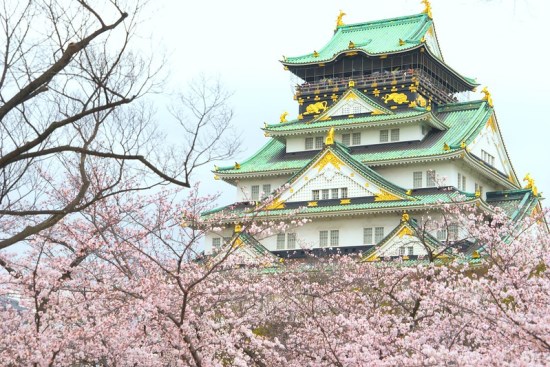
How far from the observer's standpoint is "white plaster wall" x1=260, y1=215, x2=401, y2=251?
50.7m

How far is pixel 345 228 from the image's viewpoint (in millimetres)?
51688

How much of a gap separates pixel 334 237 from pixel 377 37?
44.2 ft

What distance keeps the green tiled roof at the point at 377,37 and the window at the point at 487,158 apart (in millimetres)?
6841

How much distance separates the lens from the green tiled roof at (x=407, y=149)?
52319 mm

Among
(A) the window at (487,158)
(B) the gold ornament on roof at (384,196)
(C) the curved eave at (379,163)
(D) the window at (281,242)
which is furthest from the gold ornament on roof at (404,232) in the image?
(A) the window at (487,158)

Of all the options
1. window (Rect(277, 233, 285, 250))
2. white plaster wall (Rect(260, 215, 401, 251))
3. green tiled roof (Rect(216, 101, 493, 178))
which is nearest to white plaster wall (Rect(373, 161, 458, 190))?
green tiled roof (Rect(216, 101, 493, 178))

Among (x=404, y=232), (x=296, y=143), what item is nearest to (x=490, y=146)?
(x=296, y=143)

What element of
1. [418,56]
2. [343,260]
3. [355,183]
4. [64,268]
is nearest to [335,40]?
[418,56]

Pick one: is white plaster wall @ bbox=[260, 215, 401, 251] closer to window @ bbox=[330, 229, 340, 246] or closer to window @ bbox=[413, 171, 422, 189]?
window @ bbox=[330, 229, 340, 246]

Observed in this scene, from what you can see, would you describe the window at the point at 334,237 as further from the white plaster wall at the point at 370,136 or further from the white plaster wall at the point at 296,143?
the white plaster wall at the point at 296,143

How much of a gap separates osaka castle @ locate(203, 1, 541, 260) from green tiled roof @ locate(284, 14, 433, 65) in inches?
3.1

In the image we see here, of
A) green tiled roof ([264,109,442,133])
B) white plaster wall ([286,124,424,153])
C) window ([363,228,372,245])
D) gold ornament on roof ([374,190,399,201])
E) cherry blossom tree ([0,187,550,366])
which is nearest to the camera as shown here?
cherry blossom tree ([0,187,550,366])

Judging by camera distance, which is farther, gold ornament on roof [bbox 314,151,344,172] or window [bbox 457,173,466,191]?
window [bbox 457,173,466,191]

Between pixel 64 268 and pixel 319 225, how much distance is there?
98.9 ft
